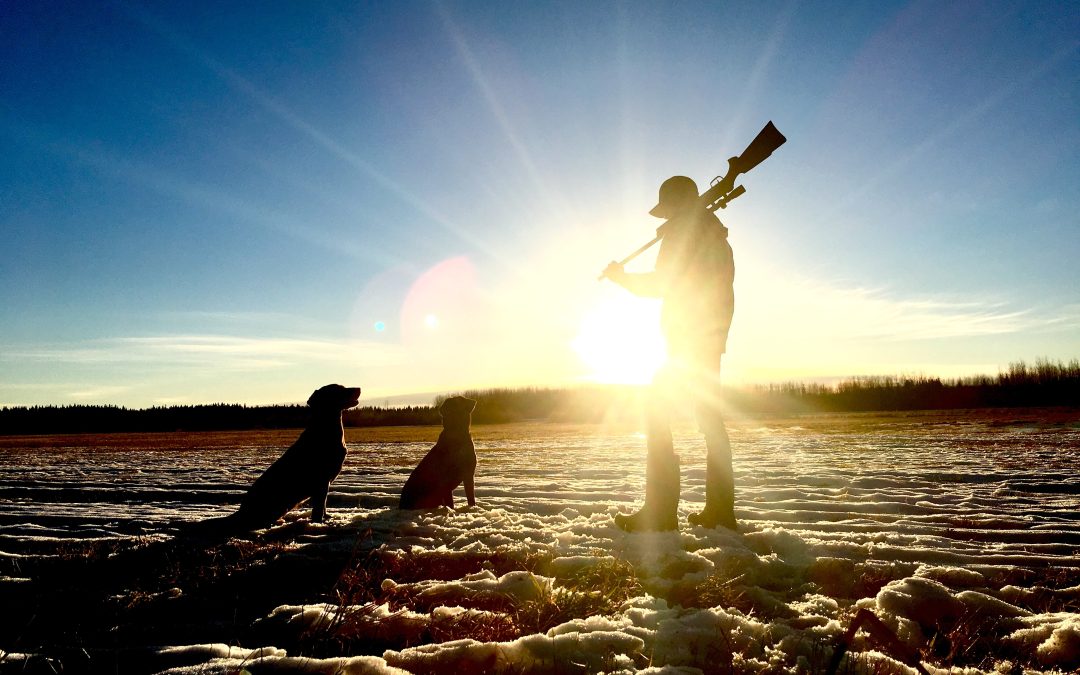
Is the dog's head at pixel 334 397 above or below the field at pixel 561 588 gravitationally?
above

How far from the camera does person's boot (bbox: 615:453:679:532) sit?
4.04 m

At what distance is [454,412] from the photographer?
6492 millimetres

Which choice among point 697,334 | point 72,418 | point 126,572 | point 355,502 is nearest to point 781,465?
point 697,334

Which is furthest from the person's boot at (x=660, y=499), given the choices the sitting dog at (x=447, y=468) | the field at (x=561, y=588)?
the sitting dog at (x=447, y=468)

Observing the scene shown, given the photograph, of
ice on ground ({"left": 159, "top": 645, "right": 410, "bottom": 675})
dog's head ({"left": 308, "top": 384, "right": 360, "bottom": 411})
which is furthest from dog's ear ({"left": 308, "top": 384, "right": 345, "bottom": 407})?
ice on ground ({"left": 159, "top": 645, "right": 410, "bottom": 675})

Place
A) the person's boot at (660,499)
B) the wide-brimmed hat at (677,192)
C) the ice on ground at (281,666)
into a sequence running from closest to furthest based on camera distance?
the ice on ground at (281,666)
the person's boot at (660,499)
the wide-brimmed hat at (677,192)

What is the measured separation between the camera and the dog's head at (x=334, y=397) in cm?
604

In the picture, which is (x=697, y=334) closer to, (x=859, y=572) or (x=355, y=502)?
(x=859, y=572)

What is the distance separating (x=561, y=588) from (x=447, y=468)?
3.40m

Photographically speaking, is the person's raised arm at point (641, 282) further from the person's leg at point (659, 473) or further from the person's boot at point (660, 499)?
the person's boot at point (660, 499)

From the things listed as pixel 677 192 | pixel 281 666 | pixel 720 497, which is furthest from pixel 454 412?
pixel 281 666

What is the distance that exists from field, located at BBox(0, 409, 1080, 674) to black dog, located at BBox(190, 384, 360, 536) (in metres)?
0.35

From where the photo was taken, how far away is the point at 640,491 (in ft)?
21.3

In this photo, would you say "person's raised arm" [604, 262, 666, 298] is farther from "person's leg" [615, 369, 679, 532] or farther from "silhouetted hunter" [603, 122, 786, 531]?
"person's leg" [615, 369, 679, 532]
